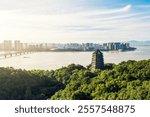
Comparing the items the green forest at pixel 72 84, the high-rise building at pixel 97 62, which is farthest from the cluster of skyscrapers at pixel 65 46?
the green forest at pixel 72 84

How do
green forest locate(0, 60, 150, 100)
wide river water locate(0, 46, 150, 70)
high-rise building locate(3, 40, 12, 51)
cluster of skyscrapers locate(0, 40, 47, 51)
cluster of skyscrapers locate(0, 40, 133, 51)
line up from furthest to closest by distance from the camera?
1. high-rise building locate(3, 40, 12, 51)
2. cluster of skyscrapers locate(0, 40, 47, 51)
3. cluster of skyscrapers locate(0, 40, 133, 51)
4. wide river water locate(0, 46, 150, 70)
5. green forest locate(0, 60, 150, 100)

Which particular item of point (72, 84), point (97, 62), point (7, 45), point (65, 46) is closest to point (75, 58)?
point (97, 62)

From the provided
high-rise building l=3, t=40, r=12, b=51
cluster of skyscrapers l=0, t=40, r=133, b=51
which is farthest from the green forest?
high-rise building l=3, t=40, r=12, b=51

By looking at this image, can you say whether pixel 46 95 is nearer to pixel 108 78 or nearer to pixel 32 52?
pixel 108 78

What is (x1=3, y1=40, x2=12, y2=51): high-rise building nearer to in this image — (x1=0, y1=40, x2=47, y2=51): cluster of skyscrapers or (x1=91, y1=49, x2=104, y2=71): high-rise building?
(x1=0, y1=40, x2=47, y2=51): cluster of skyscrapers

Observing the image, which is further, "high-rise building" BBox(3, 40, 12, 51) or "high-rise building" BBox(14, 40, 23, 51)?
"high-rise building" BBox(3, 40, 12, 51)

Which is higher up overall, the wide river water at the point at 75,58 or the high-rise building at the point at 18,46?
the high-rise building at the point at 18,46

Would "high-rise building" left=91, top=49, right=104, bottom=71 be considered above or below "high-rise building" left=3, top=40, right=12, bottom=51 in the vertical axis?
below

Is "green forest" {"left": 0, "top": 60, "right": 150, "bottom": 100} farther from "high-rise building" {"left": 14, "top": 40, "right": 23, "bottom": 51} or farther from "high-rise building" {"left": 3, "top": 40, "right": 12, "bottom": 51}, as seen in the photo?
"high-rise building" {"left": 3, "top": 40, "right": 12, "bottom": 51}

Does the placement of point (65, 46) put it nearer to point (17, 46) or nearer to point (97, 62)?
point (17, 46)

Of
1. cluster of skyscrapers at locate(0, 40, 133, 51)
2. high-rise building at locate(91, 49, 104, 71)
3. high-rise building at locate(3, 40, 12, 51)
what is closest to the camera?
high-rise building at locate(91, 49, 104, 71)

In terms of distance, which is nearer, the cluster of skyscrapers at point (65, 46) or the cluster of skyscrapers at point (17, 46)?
the cluster of skyscrapers at point (65, 46)

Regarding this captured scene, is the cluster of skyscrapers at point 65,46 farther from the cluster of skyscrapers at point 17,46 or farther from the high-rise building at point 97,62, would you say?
the high-rise building at point 97,62
